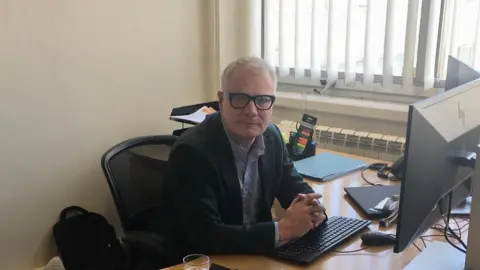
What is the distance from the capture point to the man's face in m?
1.80

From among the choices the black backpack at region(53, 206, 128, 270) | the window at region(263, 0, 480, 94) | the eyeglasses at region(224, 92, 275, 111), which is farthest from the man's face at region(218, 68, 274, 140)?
the window at region(263, 0, 480, 94)

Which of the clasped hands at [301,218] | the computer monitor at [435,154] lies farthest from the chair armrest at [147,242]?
the computer monitor at [435,154]

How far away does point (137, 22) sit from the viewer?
287 centimetres

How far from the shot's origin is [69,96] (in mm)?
2588

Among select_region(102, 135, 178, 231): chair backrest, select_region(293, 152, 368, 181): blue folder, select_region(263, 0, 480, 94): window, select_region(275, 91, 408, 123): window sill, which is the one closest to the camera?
select_region(102, 135, 178, 231): chair backrest

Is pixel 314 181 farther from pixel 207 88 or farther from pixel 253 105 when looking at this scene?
pixel 207 88

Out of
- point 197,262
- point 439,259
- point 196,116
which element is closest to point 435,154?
point 439,259

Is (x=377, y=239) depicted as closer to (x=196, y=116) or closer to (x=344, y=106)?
(x=196, y=116)

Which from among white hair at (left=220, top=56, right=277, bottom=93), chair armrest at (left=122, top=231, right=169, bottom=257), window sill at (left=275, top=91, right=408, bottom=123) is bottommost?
chair armrest at (left=122, top=231, right=169, bottom=257)

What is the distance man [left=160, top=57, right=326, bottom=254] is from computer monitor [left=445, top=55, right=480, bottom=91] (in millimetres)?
627

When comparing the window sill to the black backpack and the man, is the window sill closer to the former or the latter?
the man

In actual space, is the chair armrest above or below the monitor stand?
below

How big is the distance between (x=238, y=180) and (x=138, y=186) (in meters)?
0.54

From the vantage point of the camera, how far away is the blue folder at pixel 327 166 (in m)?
2.33
